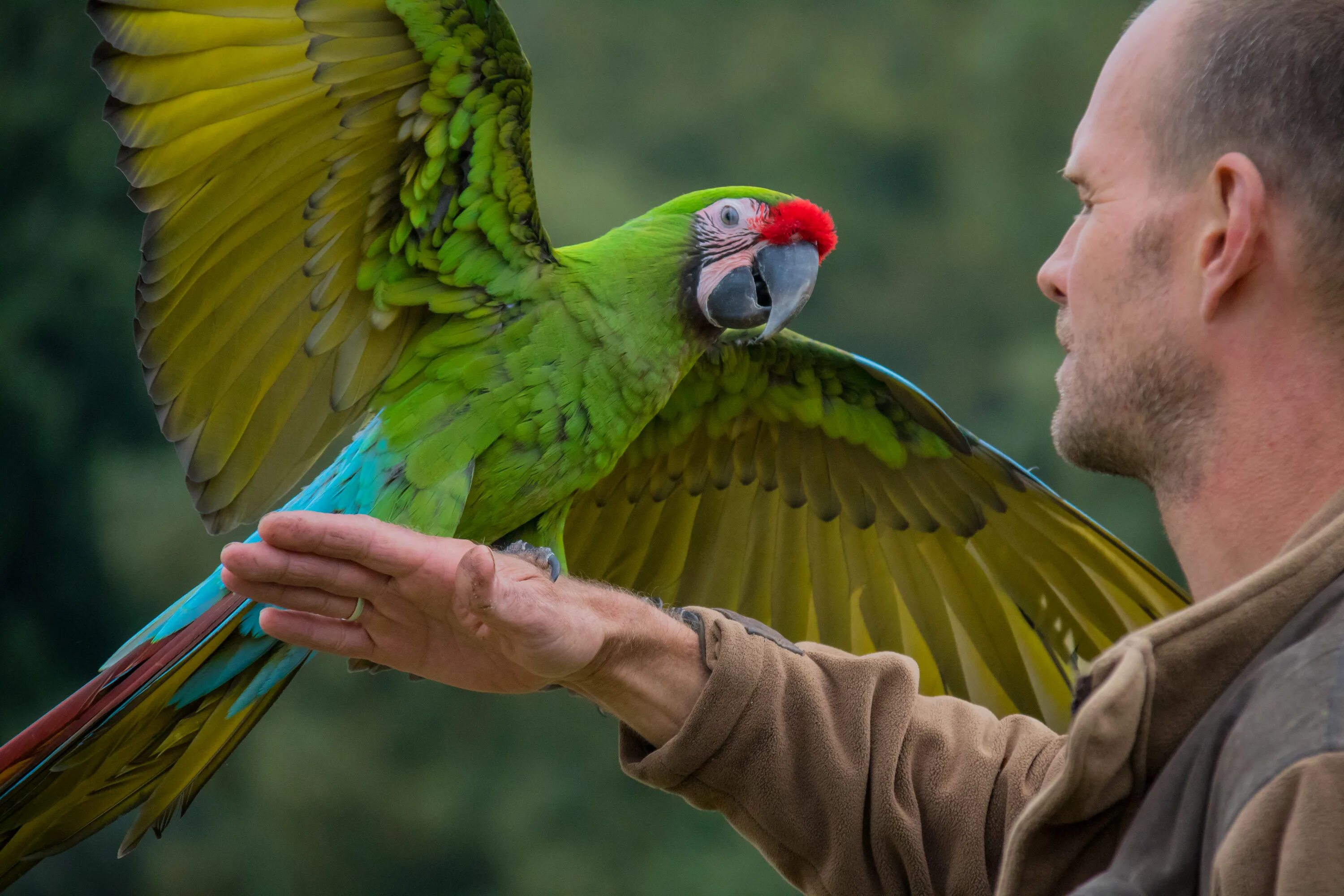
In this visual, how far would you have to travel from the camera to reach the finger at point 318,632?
1.02m

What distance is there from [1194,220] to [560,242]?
99.1 inches

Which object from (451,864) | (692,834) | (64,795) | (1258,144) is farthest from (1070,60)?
(64,795)

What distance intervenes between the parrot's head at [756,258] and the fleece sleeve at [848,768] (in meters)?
0.43

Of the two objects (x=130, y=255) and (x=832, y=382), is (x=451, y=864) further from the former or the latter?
(x=832, y=382)

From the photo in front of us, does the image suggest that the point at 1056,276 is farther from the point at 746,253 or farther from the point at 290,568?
the point at 290,568

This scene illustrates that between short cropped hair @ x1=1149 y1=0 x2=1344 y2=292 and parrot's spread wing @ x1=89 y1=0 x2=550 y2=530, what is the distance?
63 cm

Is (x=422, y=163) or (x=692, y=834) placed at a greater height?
(x=422, y=163)

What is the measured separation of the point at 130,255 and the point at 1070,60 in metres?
3.20

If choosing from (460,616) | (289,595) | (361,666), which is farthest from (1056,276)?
(361,666)

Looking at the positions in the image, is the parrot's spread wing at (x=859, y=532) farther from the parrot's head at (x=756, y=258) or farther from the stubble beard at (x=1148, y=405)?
the stubble beard at (x=1148, y=405)

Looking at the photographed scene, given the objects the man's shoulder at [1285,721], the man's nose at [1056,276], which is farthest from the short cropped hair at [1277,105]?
the man's shoulder at [1285,721]

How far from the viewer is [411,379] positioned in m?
1.27

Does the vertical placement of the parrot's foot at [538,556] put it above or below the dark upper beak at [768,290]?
below

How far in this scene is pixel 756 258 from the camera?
140cm
